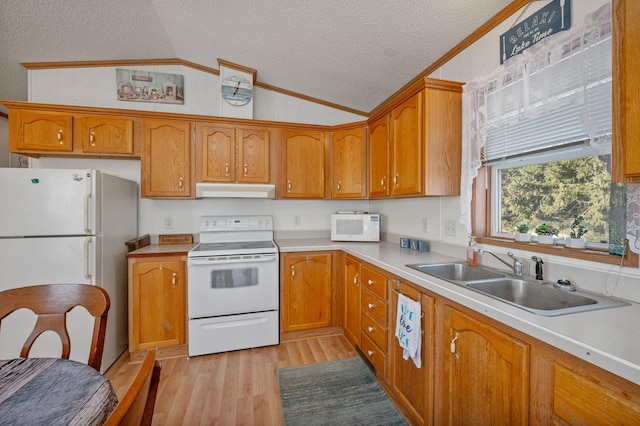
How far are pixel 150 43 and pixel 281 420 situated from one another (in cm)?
336

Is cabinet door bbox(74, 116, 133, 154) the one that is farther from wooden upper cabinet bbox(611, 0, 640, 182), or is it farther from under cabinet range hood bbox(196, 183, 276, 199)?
wooden upper cabinet bbox(611, 0, 640, 182)

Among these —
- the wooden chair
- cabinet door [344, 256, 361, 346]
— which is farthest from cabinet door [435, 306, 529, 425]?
the wooden chair

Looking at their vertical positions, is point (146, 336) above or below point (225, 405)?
above

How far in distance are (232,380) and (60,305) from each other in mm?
1322

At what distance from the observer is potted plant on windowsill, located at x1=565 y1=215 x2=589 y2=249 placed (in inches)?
51.5

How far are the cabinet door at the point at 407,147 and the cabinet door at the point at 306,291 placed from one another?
105cm

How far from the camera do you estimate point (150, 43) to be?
2.57 m

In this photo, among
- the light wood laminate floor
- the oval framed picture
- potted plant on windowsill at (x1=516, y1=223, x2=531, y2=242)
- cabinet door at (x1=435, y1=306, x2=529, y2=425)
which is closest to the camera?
cabinet door at (x1=435, y1=306, x2=529, y2=425)

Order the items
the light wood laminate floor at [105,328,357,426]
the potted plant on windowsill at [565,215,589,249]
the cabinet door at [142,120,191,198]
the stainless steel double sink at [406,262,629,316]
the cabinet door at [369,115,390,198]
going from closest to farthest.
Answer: the stainless steel double sink at [406,262,629,316] → the potted plant on windowsill at [565,215,589,249] → the light wood laminate floor at [105,328,357,426] → the cabinet door at [369,115,390,198] → the cabinet door at [142,120,191,198]

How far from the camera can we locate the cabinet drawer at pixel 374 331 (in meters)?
1.86

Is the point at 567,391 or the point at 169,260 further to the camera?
the point at 169,260

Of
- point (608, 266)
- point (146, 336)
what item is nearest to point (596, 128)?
point (608, 266)

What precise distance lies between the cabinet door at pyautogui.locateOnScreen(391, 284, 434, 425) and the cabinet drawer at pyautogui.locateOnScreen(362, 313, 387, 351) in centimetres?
11

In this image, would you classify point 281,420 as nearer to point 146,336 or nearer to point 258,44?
point 146,336
